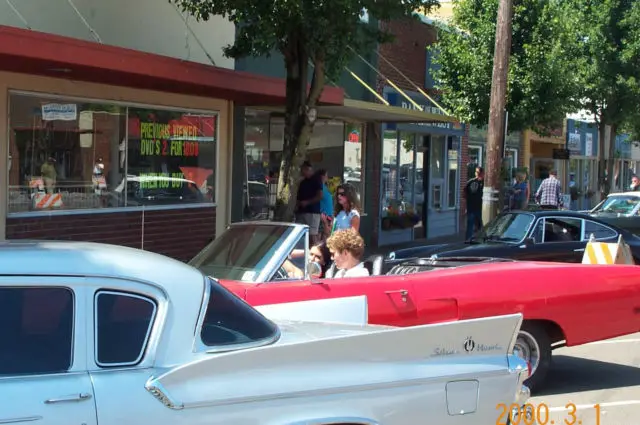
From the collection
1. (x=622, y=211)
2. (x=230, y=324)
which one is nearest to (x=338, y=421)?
(x=230, y=324)

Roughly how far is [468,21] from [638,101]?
8.55 metres

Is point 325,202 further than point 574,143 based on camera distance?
No

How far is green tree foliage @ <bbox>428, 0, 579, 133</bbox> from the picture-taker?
16.9 m

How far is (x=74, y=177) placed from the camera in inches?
426

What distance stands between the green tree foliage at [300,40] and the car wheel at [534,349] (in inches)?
161

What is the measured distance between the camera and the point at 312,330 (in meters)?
4.05

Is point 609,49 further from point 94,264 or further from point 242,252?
point 94,264

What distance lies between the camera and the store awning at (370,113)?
14.0 metres

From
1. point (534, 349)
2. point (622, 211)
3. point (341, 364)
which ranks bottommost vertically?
point (534, 349)

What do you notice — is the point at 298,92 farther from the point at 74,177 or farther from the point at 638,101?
the point at 638,101

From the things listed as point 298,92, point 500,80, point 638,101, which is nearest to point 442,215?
point 638,101

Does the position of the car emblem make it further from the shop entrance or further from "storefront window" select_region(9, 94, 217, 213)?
the shop entrance

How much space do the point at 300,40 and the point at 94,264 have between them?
23.1ft

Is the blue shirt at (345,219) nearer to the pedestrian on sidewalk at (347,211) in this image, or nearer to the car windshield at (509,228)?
the pedestrian on sidewalk at (347,211)
